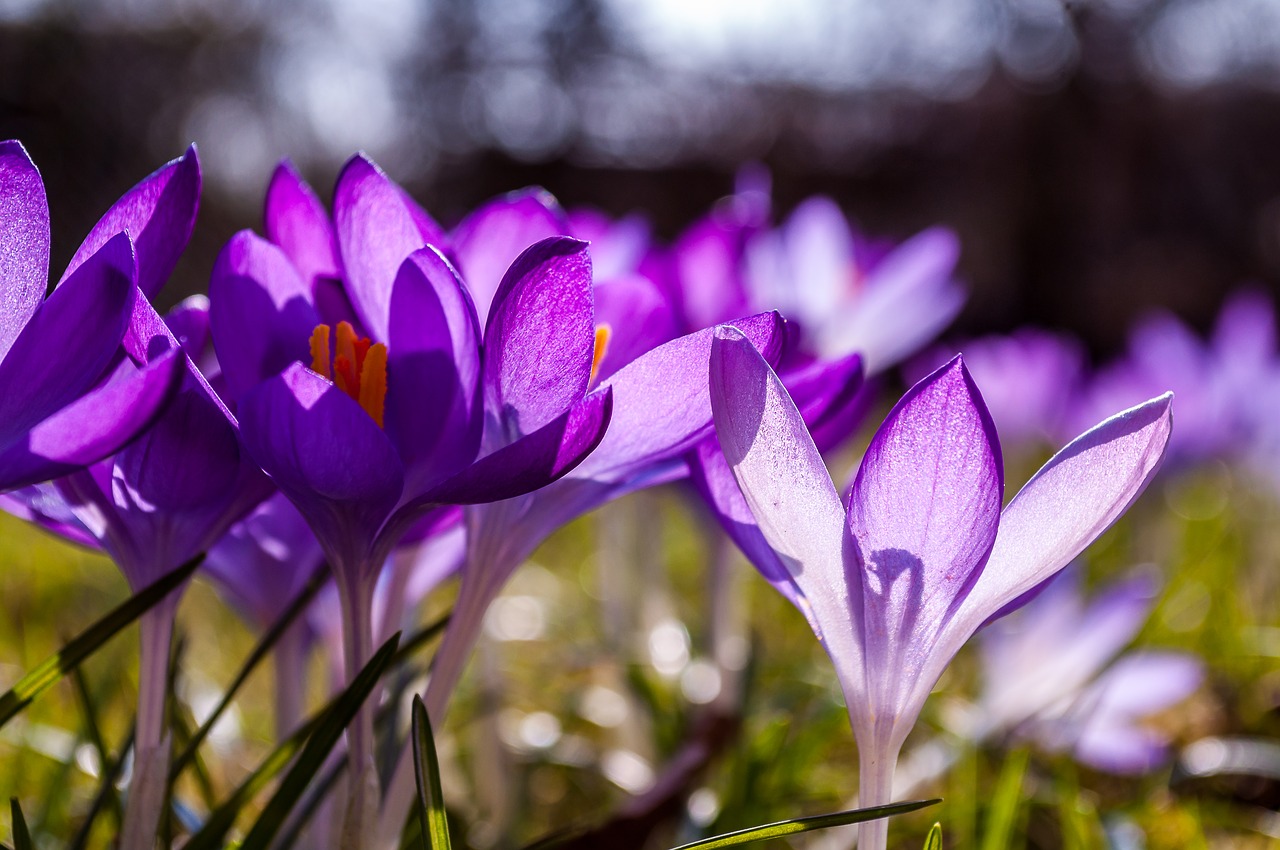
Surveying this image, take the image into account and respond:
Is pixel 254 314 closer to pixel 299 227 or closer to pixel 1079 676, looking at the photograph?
pixel 299 227

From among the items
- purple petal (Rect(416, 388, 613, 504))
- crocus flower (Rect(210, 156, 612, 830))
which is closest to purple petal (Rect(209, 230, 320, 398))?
crocus flower (Rect(210, 156, 612, 830))

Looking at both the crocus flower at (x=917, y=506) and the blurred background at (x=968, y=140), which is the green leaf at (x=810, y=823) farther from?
the blurred background at (x=968, y=140)

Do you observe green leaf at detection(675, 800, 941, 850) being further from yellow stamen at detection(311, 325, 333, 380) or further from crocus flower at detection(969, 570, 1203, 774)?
crocus flower at detection(969, 570, 1203, 774)

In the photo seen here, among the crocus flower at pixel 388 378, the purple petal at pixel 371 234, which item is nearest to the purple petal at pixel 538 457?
the crocus flower at pixel 388 378

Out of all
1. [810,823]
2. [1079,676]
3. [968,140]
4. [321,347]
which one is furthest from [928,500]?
[968,140]

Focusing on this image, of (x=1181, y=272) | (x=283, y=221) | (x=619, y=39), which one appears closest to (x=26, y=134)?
(x=283, y=221)

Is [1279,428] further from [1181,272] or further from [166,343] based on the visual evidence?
[1181,272]
